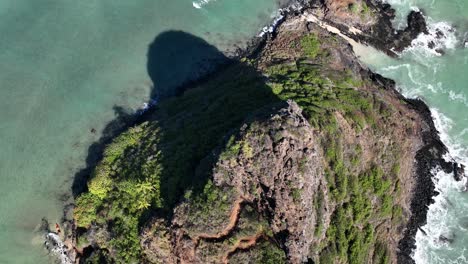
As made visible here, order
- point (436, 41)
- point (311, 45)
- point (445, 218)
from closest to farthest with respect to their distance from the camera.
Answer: point (445, 218)
point (311, 45)
point (436, 41)

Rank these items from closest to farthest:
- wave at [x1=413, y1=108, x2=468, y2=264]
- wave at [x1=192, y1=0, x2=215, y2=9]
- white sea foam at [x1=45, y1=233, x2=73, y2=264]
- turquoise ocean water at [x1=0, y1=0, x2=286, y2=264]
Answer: white sea foam at [x1=45, y1=233, x2=73, y2=264] < wave at [x1=413, y1=108, x2=468, y2=264] < turquoise ocean water at [x1=0, y1=0, x2=286, y2=264] < wave at [x1=192, y1=0, x2=215, y2=9]

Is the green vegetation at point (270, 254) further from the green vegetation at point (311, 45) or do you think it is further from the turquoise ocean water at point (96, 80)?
the green vegetation at point (311, 45)

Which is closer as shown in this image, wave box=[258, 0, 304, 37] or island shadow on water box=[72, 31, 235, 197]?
island shadow on water box=[72, 31, 235, 197]

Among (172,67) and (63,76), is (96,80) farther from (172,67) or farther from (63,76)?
(172,67)

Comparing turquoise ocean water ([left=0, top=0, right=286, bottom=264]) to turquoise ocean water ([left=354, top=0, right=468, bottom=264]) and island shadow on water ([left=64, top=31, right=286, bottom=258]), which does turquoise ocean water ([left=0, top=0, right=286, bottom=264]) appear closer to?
island shadow on water ([left=64, top=31, right=286, bottom=258])

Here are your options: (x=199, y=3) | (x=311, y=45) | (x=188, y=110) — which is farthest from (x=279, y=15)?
(x=188, y=110)

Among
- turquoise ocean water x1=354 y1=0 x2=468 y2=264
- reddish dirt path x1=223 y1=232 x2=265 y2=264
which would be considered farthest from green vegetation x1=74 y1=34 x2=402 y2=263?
turquoise ocean water x1=354 y1=0 x2=468 y2=264
